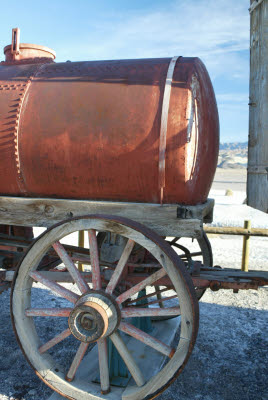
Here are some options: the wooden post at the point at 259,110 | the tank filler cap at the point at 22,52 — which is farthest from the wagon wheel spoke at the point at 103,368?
the tank filler cap at the point at 22,52

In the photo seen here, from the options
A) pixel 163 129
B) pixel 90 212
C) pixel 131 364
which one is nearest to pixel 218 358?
pixel 131 364

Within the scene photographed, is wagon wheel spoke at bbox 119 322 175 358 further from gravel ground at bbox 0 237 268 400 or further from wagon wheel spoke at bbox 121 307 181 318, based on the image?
gravel ground at bbox 0 237 268 400

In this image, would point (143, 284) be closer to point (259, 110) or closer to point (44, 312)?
point (44, 312)

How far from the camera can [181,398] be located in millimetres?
3088

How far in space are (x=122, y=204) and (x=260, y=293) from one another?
3.65m

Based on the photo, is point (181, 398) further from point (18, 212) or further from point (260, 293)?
point (260, 293)

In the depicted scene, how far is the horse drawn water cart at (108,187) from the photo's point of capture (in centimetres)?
260

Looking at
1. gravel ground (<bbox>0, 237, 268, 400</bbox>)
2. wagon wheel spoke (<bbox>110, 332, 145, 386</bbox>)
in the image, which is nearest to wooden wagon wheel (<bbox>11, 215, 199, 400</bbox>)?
wagon wheel spoke (<bbox>110, 332, 145, 386</bbox>)

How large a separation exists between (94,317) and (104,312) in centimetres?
8

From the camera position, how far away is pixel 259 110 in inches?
134

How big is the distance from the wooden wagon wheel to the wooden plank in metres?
0.20

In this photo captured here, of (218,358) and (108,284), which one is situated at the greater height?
(108,284)

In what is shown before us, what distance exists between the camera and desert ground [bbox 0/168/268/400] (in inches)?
125

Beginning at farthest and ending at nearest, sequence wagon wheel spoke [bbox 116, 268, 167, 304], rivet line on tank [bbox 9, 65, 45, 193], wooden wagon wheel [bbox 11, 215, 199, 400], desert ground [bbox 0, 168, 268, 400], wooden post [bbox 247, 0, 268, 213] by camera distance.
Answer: wooden post [bbox 247, 0, 268, 213] < desert ground [bbox 0, 168, 268, 400] < rivet line on tank [bbox 9, 65, 45, 193] < wagon wheel spoke [bbox 116, 268, 167, 304] < wooden wagon wheel [bbox 11, 215, 199, 400]
